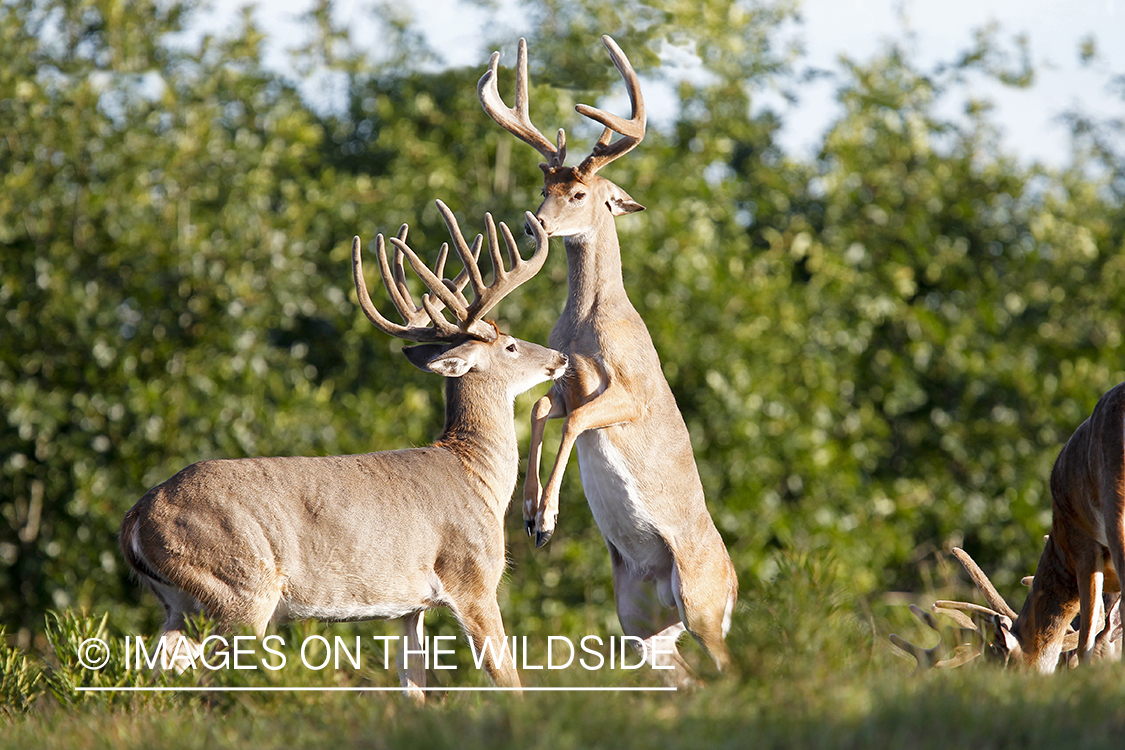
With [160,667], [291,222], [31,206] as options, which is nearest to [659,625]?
[160,667]

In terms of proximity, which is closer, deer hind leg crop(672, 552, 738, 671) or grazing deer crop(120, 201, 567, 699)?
grazing deer crop(120, 201, 567, 699)

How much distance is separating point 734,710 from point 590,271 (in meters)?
2.49

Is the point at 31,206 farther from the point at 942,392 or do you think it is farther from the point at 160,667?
the point at 942,392

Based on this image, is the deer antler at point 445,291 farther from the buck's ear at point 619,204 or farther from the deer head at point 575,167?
the buck's ear at point 619,204

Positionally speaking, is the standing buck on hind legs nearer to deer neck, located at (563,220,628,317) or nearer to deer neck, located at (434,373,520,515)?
deer neck, located at (563,220,628,317)

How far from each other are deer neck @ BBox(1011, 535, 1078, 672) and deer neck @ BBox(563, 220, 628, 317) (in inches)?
88.1

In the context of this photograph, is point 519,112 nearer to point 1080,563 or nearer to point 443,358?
point 443,358

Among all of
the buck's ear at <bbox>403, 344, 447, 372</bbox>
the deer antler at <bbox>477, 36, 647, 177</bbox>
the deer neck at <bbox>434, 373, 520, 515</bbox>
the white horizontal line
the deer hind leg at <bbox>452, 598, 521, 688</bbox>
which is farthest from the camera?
the deer neck at <bbox>434, 373, 520, 515</bbox>

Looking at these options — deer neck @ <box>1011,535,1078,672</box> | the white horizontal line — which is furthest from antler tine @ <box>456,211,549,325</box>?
deer neck @ <box>1011,535,1078,672</box>

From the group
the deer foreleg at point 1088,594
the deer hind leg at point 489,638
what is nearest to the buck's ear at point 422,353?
the deer hind leg at point 489,638

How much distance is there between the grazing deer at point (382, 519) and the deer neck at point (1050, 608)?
2263 mm

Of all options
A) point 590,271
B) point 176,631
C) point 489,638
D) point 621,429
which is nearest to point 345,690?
point 489,638

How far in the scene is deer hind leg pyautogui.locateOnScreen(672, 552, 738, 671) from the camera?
4992mm

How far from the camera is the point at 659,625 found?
17.4 feet
